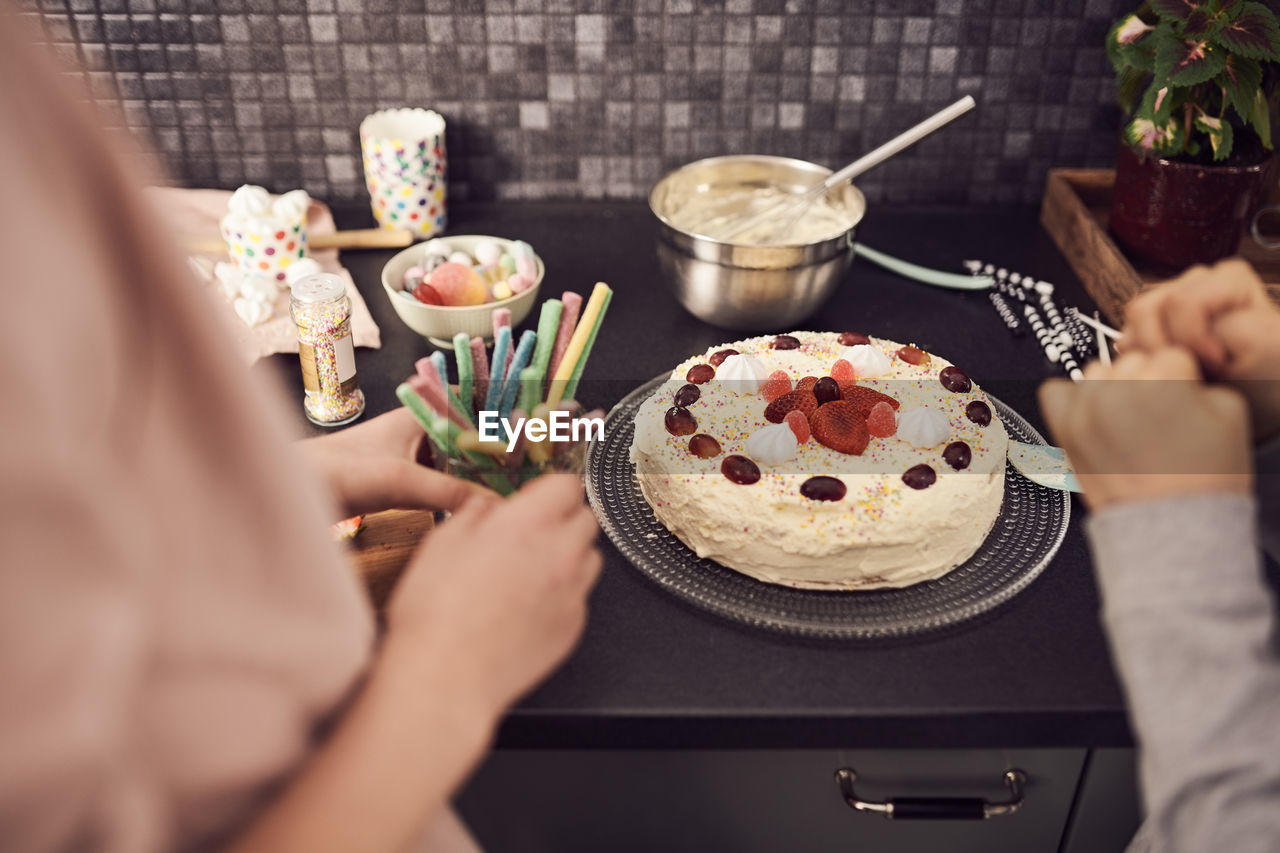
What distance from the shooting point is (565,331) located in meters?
0.97

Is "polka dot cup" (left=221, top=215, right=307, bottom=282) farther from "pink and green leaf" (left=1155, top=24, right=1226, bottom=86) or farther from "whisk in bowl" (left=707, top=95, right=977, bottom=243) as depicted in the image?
"pink and green leaf" (left=1155, top=24, right=1226, bottom=86)

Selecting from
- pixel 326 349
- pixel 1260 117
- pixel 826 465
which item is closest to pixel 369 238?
pixel 326 349

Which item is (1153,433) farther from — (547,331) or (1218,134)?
(1218,134)

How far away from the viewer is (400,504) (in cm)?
83

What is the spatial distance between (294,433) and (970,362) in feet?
2.62

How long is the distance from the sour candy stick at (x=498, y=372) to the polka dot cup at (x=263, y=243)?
58 centimetres

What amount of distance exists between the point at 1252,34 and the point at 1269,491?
62 centimetres

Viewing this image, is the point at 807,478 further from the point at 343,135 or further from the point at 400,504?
the point at 343,135

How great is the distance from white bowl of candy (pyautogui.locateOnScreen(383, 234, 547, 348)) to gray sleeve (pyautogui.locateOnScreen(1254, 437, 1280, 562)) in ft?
2.57

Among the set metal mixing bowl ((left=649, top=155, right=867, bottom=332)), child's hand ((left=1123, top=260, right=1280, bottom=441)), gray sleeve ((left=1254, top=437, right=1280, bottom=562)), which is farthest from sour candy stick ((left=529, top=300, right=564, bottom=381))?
gray sleeve ((left=1254, top=437, right=1280, bottom=562))

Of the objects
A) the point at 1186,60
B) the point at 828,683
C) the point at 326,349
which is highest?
the point at 1186,60

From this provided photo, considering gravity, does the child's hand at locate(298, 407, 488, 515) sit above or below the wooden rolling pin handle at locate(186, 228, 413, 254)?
above

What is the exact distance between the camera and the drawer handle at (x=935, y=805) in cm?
89

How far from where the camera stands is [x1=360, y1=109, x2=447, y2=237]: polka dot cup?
1.45 meters
